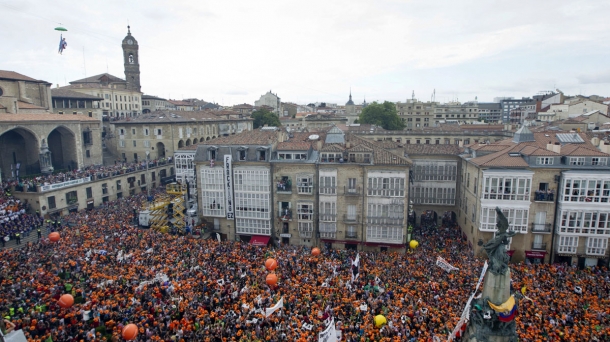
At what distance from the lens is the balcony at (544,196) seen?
35781 millimetres

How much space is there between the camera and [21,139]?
54969 mm

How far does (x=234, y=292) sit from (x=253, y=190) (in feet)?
52.1

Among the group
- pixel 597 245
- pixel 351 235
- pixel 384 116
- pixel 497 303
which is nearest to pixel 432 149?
pixel 351 235

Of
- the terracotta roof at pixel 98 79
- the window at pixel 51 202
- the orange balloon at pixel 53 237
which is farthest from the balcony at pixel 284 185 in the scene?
the terracotta roof at pixel 98 79

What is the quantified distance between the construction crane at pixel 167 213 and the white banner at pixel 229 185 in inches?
220

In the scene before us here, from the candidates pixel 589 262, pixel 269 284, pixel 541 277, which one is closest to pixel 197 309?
pixel 269 284

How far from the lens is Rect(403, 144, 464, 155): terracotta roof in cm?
4747

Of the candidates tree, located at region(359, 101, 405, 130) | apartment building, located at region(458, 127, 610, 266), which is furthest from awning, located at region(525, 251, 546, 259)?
tree, located at region(359, 101, 405, 130)

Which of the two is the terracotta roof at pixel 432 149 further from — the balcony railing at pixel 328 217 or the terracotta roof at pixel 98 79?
the terracotta roof at pixel 98 79

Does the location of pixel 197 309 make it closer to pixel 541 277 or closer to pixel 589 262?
pixel 541 277

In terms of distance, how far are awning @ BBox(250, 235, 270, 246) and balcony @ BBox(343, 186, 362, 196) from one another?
32.2 feet

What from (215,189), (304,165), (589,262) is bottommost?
(589,262)

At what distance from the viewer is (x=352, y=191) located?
129 feet

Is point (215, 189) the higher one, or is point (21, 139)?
point (21, 139)
